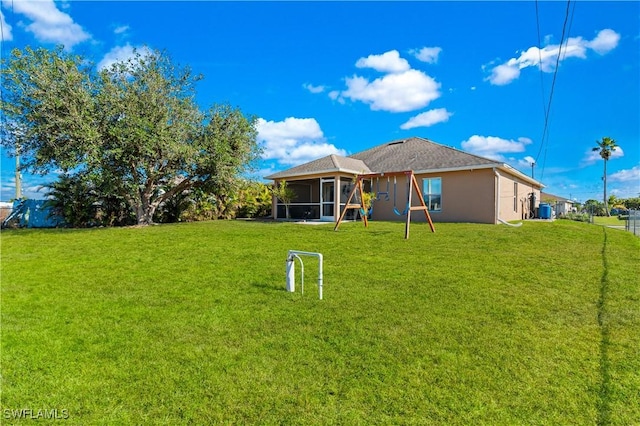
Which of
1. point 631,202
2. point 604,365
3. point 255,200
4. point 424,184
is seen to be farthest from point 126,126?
point 631,202

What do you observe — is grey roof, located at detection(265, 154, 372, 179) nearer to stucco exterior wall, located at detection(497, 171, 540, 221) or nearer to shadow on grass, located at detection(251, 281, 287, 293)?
stucco exterior wall, located at detection(497, 171, 540, 221)

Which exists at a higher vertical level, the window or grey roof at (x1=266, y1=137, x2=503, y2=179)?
grey roof at (x1=266, y1=137, x2=503, y2=179)

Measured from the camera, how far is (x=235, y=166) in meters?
15.4

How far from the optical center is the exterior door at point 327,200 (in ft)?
56.5

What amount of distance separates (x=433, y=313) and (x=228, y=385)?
8.50ft

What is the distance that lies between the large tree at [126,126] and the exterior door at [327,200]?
4.07 metres

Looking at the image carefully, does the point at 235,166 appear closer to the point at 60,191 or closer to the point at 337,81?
the point at 60,191

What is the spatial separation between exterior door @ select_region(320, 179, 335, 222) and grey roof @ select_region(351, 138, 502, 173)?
2.79 meters

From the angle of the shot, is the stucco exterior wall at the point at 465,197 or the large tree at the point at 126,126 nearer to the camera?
the large tree at the point at 126,126

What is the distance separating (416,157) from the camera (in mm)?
18141

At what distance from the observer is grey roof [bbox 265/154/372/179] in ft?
55.0

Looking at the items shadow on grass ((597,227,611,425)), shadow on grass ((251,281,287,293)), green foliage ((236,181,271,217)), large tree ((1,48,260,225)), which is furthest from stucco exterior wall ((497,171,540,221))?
shadow on grass ((251,281,287,293))

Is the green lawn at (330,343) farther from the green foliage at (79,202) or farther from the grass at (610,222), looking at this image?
the grass at (610,222)

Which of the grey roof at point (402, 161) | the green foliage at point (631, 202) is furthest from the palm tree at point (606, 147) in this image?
the grey roof at point (402, 161)
